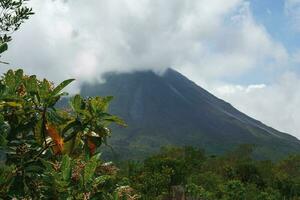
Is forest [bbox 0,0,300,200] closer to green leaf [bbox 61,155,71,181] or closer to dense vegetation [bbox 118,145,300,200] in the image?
green leaf [bbox 61,155,71,181]

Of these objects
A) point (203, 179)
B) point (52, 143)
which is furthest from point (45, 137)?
point (203, 179)

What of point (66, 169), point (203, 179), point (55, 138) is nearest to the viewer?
point (66, 169)

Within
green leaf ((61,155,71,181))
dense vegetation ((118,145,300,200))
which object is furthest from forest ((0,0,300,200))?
dense vegetation ((118,145,300,200))

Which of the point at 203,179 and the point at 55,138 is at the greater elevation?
the point at 203,179

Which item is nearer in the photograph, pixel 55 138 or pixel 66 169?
pixel 66 169

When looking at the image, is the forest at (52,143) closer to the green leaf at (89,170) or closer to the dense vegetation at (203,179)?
the green leaf at (89,170)

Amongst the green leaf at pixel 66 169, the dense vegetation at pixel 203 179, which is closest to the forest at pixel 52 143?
the green leaf at pixel 66 169

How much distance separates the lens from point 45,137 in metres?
4.02

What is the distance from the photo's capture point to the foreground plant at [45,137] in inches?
144

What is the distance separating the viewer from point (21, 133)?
4078 mm

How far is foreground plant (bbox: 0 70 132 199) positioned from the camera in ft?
12.0

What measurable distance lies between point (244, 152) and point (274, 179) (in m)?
37.4

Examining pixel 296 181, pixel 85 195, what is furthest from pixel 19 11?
pixel 296 181

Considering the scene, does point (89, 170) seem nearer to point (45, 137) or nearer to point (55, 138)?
point (55, 138)
